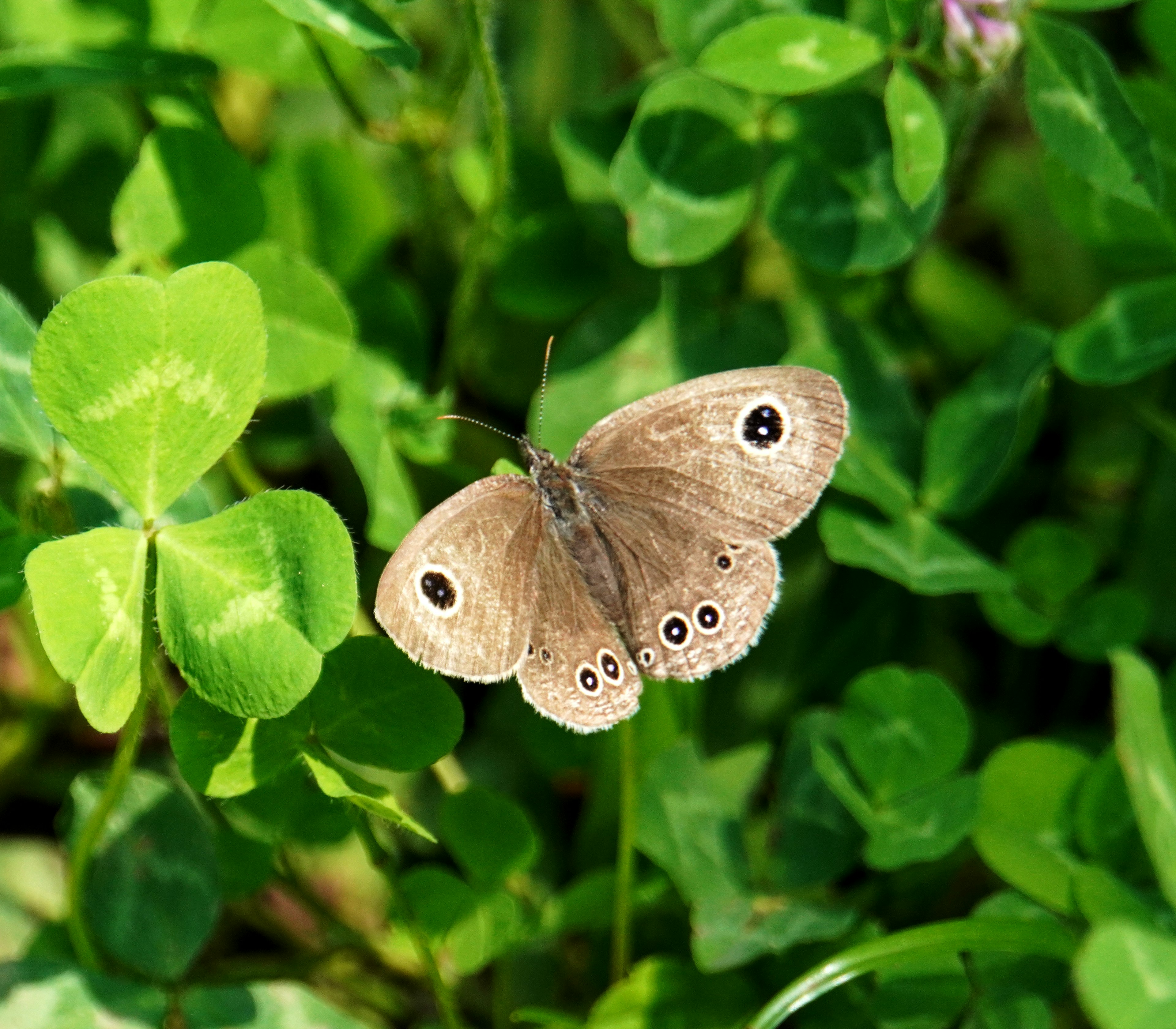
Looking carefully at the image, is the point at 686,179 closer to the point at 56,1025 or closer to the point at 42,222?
the point at 42,222

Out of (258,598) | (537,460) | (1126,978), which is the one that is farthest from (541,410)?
(1126,978)

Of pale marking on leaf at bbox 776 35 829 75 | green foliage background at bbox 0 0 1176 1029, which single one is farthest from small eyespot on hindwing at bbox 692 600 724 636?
pale marking on leaf at bbox 776 35 829 75

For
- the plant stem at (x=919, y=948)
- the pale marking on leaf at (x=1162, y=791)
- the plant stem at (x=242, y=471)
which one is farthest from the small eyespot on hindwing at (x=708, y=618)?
the plant stem at (x=242, y=471)

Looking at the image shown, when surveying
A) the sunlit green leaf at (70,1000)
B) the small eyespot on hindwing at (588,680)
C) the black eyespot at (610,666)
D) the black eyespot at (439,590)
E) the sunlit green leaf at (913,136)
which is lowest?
the sunlit green leaf at (70,1000)

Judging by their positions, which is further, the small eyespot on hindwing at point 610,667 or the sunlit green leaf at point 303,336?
the sunlit green leaf at point 303,336

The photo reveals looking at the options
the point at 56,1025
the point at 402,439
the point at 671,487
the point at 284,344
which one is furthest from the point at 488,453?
the point at 56,1025

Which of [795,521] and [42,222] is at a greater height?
[795,521]

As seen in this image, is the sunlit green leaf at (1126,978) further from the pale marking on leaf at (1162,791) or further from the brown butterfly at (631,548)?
the brown butterfly at (631,548)
